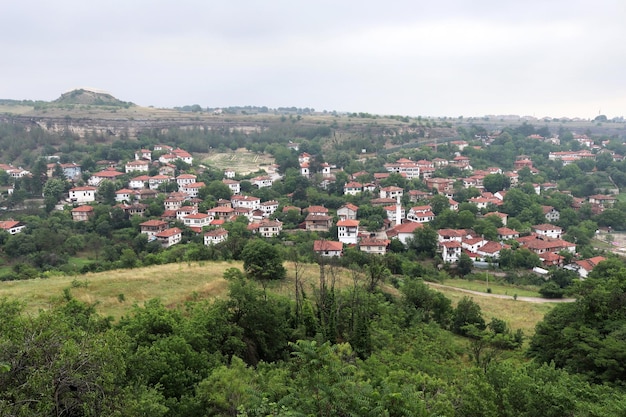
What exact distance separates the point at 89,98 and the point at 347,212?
99.7 metres

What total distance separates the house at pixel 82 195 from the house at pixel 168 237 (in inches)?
590

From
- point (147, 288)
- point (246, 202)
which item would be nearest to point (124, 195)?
point (246, 202)

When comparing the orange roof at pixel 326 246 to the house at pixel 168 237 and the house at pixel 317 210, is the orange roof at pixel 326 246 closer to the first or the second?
the house at pixel 317 210

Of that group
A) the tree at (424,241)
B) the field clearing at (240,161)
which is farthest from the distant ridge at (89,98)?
the tree at (424,241)

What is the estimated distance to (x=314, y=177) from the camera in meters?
57.0

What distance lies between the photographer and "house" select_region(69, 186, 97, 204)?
1889 inches

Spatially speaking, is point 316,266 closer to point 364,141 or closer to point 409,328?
point 409,328

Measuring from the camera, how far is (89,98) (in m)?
117

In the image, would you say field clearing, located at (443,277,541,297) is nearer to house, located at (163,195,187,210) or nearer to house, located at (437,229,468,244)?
house, located at (437,229,468,244)

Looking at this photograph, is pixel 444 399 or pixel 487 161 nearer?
pixel 444 399

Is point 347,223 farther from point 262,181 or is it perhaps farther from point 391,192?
point 262,181

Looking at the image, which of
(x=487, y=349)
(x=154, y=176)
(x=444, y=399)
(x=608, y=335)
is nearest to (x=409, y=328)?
(x=487, y=349)

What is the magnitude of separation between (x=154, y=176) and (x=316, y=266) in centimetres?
3490

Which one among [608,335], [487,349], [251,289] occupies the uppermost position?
[251,289]
